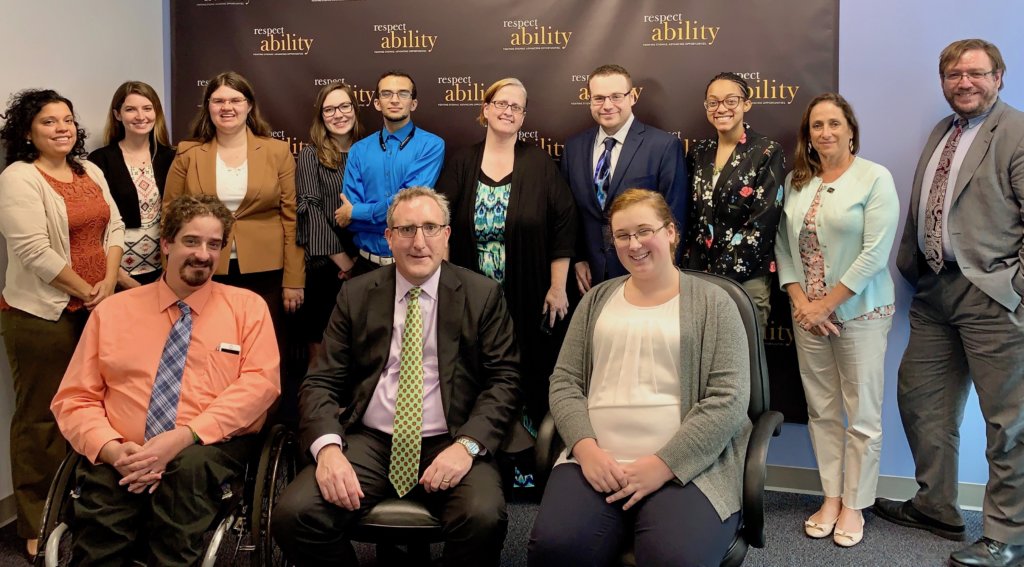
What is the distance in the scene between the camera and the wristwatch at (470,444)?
7.78 ft

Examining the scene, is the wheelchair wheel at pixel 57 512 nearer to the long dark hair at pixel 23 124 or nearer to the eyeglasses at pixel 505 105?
the long dark hair at pixel 23 124

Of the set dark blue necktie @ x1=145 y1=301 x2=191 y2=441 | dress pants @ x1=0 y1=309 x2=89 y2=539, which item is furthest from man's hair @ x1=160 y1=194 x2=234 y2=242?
dress pants @ x1=0 y1=309 x2=89 y2=539

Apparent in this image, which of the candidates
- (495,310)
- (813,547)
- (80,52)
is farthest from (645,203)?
(80,52)

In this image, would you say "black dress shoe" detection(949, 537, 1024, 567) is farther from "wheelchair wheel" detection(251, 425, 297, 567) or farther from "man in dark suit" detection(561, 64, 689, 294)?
"wheelchair wheel" detection(251, 425, 297, 567)

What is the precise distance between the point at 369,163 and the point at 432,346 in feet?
4.00

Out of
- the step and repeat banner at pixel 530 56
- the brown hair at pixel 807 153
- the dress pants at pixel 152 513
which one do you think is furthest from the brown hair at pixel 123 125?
the brown hair at pixel 807 153

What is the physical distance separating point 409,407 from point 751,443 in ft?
3.34

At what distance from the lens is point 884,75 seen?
3.38 metres

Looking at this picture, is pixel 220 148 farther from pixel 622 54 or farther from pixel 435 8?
pixel 622 54

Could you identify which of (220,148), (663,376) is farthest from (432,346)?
(220,148)

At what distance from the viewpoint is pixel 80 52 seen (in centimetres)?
359

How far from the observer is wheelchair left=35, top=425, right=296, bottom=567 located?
2129mm

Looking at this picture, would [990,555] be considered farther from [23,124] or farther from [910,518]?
[23,124]

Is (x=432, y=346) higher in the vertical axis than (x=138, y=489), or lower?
higher
